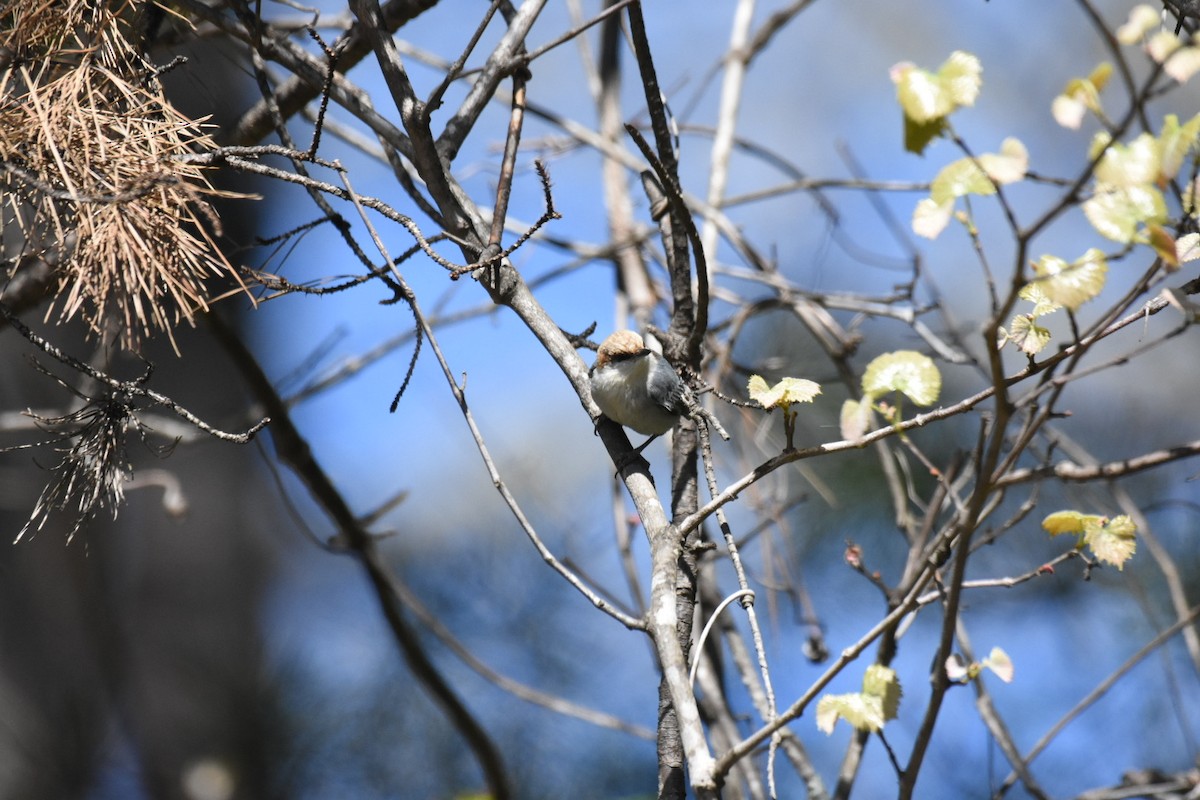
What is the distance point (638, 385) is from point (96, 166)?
833mm

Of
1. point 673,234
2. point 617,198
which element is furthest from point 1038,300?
point 617,198

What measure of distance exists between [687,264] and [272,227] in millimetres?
2496

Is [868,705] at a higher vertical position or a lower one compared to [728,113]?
lower

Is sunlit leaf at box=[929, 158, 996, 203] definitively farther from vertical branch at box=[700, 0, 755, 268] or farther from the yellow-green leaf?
vertical branch at box=[700, 0, 755, 268]

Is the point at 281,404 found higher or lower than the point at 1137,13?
higher

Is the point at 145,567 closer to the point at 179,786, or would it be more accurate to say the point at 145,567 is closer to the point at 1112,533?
the point at 179,786

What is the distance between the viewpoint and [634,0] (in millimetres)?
1254

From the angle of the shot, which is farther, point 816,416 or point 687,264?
point 816,416

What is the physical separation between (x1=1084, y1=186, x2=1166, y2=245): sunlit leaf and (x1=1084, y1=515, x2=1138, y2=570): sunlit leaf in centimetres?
49

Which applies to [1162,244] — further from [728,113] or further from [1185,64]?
[728,113]

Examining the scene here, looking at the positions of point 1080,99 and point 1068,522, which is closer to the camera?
point 1080,99

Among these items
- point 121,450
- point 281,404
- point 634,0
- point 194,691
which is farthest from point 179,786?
point 634,0

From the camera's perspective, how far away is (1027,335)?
0.96 m

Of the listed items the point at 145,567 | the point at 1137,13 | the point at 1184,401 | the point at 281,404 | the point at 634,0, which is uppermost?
the point at 1184,401
